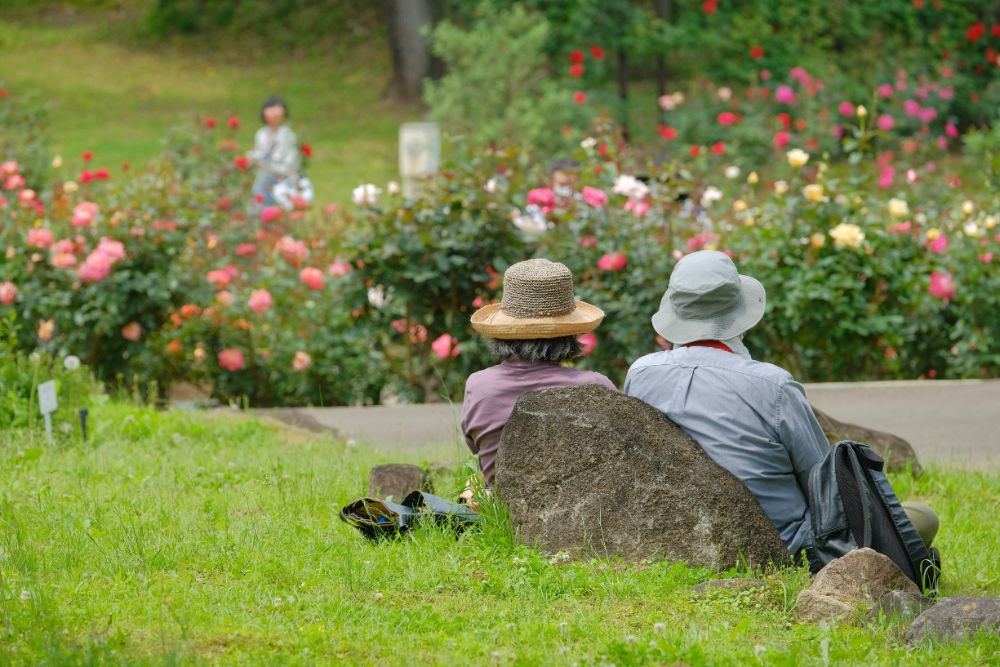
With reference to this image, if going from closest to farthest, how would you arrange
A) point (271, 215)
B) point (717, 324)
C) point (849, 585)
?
point (849, 585), point (717, 324), point (271, 215)

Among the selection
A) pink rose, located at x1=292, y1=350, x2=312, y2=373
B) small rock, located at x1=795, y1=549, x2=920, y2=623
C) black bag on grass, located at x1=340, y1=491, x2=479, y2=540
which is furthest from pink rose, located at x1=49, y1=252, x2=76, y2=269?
small rock, located at x1=795, y1=549, x2=920, y2=623

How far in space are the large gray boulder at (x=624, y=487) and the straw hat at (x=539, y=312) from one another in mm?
289

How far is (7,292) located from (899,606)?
18.3ft

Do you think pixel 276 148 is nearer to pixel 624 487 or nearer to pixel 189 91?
pixel 624 487

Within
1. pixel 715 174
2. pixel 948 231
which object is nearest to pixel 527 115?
pixel 715 174

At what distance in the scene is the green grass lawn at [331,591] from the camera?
10.7 feet

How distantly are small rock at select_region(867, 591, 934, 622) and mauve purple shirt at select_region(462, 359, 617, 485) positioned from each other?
116 centimetres

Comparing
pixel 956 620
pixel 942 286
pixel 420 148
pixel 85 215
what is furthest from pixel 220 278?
pixel 420 148

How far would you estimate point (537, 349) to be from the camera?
4.35 metres

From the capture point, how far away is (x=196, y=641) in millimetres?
3352

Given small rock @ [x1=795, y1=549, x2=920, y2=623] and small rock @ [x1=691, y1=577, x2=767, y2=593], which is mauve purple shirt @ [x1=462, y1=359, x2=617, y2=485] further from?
small rock @ [x1=795, y1=549, x2=920, y2=623]

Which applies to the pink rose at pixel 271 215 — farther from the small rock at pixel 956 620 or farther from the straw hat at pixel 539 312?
the small rock at pixel 956 620

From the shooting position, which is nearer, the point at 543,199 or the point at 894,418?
the point at 894,418

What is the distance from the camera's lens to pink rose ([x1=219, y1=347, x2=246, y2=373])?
7.66 m
